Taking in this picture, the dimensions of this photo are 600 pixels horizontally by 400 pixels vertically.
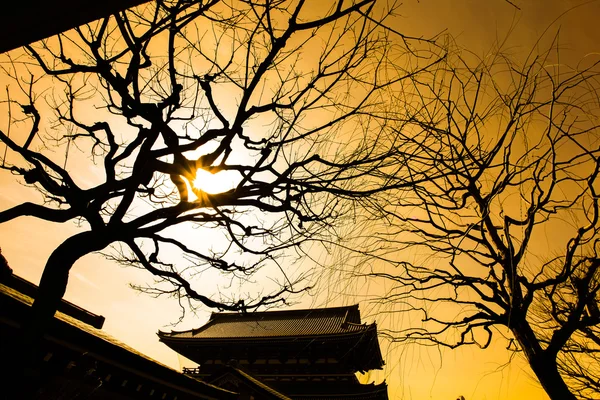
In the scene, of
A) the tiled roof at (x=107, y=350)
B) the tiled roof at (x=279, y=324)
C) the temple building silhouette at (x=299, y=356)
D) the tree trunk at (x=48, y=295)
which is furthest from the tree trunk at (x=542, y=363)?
the tiled roof at (x=279, y=324)

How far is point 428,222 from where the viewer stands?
2648 millimetres

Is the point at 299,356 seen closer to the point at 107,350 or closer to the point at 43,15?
the point at 107,350

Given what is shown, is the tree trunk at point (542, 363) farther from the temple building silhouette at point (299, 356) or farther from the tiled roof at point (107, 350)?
the temple building silhouette at point (299, 356)

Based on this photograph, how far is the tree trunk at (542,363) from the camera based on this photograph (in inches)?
76.2

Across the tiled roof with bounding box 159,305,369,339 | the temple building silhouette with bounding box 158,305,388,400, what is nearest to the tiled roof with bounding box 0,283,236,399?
the temple building silhouette with bounding box 158,305,388,400

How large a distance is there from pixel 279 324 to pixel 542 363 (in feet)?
75.5

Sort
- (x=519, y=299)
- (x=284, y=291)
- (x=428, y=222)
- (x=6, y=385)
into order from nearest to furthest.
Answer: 1. (x=519, y=299)
2. (x=428, y=222)
3. (x=6, y=385)
4. (x=284, y=291)

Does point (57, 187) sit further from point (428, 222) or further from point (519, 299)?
point (519, 299)

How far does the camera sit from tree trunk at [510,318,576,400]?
6.35 ft

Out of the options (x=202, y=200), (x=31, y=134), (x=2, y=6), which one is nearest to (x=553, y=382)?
(x=2, y=6)

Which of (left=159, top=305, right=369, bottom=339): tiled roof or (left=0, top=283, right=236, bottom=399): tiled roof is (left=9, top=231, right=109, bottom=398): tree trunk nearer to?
(left=0, top=283, right=236, bottom=399): tiled roof

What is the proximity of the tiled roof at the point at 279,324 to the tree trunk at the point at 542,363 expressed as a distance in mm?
17930

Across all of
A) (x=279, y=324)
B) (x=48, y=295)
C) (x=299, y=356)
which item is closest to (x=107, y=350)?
(x=48, y=295)

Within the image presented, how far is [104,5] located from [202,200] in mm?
2952
